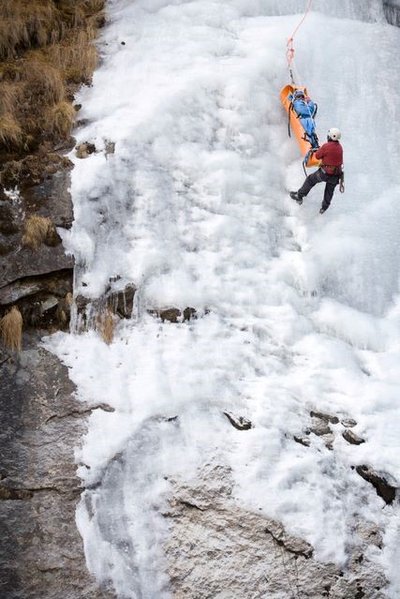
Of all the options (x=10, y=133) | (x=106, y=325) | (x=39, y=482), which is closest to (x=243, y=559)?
(x=39, y=482)

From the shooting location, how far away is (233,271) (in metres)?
6.03

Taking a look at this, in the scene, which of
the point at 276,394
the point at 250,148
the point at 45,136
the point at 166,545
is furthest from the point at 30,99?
the point at 166,545

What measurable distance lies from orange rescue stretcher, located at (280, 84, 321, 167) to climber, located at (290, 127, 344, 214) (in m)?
0.19

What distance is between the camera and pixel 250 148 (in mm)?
7164

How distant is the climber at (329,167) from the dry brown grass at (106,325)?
279cm

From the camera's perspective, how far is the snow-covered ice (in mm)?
4648

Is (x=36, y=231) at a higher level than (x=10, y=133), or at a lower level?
lower

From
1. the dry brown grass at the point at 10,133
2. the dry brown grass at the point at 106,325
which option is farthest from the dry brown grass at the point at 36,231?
the dry brown grass at the point at 10,133

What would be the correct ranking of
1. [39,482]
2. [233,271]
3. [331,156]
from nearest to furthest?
[39,482]
[233,271]
[331,156]

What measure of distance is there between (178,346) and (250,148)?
3.05 meters

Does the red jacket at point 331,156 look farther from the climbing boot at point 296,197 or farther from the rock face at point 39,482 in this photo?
the rock face at point 39,482

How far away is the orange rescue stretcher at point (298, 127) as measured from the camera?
668cm

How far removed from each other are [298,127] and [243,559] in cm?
506

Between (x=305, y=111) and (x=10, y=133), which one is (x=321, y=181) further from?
(x=10, y=133)
